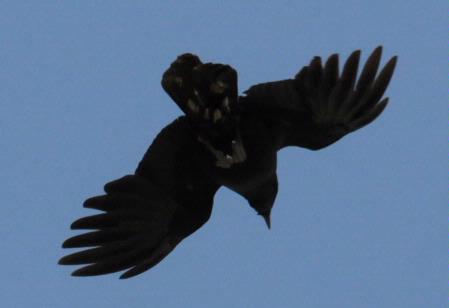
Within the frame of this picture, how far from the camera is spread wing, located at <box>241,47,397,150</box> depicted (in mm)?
10133

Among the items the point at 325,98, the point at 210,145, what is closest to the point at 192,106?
the point at 210,145

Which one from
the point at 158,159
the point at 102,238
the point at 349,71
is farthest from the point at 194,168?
→ the point at 349,71

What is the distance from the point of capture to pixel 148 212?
11328 millimetres

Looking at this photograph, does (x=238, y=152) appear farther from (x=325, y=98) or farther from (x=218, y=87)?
(x=325, y=98)

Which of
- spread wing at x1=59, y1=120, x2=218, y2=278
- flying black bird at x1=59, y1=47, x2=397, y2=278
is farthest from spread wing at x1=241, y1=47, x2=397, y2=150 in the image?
spread wing at x1=59, y1=120, x2=218, y2=278

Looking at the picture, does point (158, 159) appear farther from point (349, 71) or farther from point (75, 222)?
point (349, 71)

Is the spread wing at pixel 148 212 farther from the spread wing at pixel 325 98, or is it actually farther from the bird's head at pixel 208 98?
the spread wing at pixel 325 98

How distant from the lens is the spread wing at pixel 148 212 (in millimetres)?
11062

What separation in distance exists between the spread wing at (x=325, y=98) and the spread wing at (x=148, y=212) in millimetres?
913

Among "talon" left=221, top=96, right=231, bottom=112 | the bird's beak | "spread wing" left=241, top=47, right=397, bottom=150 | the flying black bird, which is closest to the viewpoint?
"spread wing" left=241, top=47, right=397, bottom=150

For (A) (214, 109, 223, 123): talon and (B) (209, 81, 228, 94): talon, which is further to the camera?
(A) (214, 109, 223, 123): talon

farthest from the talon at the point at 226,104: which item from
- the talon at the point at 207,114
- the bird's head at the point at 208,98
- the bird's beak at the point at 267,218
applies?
the bird's beak at the point at 267,218

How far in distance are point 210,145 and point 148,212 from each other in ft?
3.31

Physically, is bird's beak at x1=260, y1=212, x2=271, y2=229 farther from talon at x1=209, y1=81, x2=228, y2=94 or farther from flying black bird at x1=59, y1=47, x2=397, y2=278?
talon at x1=209, y1=81, x2=228, y2=94
